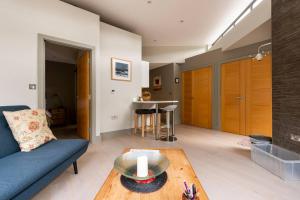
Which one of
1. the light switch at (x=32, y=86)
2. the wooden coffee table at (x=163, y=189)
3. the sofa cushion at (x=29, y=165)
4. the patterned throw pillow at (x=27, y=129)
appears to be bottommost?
the wooden coffee table at (x=163, y=189)

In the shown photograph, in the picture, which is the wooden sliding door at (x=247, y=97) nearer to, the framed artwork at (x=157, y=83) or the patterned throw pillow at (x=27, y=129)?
the framed artwork at (x=157, y=83)

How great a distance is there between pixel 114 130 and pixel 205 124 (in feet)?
9.66

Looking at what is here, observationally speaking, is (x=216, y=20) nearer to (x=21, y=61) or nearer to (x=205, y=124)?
(x=205, y=124)

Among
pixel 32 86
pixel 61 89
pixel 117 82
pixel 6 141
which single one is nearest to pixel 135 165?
pixel 6 141

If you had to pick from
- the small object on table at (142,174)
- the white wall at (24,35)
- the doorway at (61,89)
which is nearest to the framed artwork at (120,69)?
the doorway at (61,89)

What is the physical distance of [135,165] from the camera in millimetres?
1311

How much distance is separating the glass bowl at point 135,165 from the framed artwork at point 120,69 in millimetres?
2834

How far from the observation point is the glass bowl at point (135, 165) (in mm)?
1157

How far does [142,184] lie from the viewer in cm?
111

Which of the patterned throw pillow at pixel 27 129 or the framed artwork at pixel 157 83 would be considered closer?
the patterned throw pillow at pixel 27 129

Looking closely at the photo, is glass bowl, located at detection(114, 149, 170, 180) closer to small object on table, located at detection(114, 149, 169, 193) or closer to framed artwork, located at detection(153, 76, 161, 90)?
small object on table, located at detection(114, 149, 169, 193)

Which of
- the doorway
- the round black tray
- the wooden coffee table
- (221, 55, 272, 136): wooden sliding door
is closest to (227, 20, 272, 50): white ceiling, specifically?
(221, 55, 272, 136): wooden sliding door

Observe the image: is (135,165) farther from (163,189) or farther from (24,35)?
(24,35)

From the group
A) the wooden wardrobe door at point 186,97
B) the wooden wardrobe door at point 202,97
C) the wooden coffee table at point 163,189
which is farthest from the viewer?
the wooden wardrobe door at point 186,97
